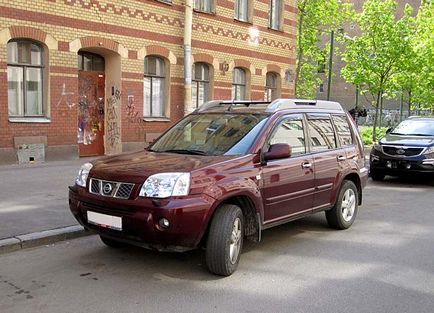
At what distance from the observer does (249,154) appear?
5.61 metres

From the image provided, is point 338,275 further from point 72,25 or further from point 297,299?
point 72,25

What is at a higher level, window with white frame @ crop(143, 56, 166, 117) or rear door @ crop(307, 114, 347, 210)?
window with white frame @ crop(143, 56, 166, 117)

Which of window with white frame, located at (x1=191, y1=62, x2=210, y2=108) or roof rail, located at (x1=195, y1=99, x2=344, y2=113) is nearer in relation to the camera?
roof rail, located at (x1=195, y1=99, x2=344, y2=113)

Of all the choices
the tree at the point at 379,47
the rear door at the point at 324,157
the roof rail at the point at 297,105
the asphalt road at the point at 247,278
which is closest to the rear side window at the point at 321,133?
the rear door at the point at 324,157

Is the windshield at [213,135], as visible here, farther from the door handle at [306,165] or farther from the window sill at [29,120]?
the window sill at [29,120]

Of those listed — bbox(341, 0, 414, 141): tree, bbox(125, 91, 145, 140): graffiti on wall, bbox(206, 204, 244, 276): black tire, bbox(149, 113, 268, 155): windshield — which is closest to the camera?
bbox(206, 204, 244, 276): black tire

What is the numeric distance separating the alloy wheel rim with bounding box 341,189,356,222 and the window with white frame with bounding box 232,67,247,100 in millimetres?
11344

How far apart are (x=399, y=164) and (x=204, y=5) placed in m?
8.50

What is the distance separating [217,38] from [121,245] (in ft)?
39.8

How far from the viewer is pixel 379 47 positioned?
21203 millimetres

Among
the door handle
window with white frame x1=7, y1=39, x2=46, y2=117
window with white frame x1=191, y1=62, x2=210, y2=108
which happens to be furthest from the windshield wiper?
window with white frame x1=191, y1=62, x2=210, y2=108

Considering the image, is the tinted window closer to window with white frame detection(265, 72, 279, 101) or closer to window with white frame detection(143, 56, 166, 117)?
window with white frame detection(143, 56, 166, 117)

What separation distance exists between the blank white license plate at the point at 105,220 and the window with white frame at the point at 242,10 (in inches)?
555

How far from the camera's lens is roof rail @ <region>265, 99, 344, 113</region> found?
249 inches
